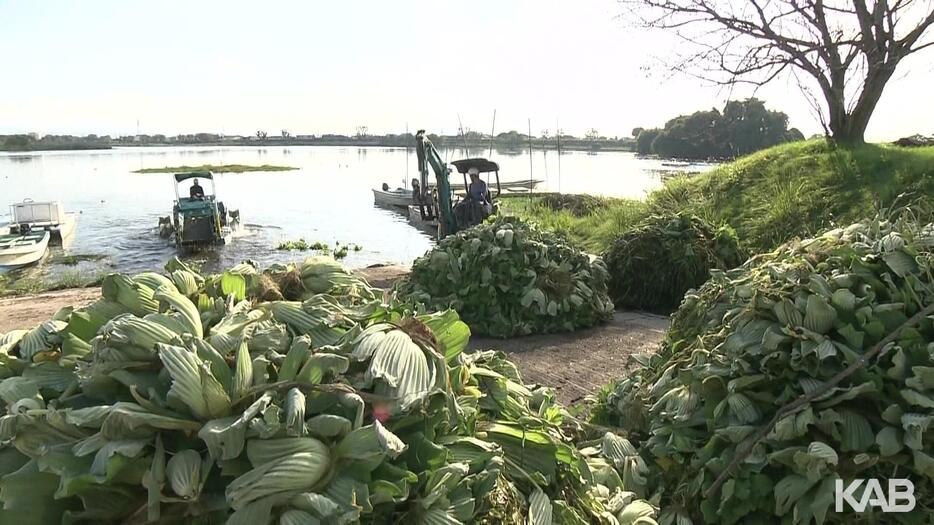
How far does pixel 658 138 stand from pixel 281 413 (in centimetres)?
8772

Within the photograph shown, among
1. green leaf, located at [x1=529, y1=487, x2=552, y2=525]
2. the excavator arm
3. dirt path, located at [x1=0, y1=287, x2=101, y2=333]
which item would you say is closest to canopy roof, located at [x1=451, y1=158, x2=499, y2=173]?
the excavator arm

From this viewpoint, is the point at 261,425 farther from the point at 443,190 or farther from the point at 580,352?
the point at 443,190

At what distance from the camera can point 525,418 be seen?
194 cm

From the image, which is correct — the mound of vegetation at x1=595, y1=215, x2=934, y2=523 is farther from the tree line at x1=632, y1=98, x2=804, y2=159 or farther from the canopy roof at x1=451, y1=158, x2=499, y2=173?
the tree line at x1=632, y1=98, x2=804, y2=159

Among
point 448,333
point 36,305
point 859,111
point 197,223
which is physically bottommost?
point 36,305

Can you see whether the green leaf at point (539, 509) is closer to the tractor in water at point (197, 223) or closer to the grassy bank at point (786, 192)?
the grassy bank at point (786, 192)

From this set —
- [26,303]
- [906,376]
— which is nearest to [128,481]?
[906,376]

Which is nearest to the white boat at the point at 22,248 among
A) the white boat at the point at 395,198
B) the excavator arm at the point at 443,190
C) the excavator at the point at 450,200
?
the excavator at the point at 450,200

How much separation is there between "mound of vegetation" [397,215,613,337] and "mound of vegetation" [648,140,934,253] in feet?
11.2

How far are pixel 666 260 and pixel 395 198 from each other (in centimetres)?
3034

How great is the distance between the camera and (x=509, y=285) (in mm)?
7281

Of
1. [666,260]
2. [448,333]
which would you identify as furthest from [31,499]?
[666,260]

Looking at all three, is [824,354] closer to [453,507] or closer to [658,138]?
[453,507]

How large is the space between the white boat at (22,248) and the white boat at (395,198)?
60.0 ft
